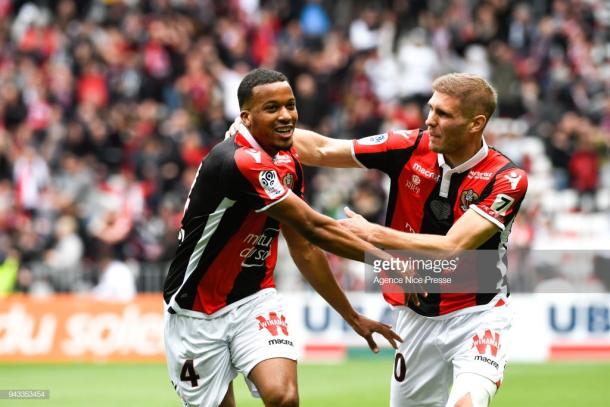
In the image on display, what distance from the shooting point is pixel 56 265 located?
59.4 ft

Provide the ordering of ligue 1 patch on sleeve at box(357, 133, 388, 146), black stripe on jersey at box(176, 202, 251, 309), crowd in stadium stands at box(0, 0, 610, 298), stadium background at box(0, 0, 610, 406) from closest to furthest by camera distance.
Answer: black stripe on jersey at box(176, 202, 251, 309), ligue 1 patch on sleeve at box(357, 133, 388, 146), stadium background at box(0, 0, 610, 406), crowd in stadium stands at box(0, 0, 610, 298)

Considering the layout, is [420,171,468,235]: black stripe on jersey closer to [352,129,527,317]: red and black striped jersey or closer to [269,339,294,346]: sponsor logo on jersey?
[352,129,527,317]: red and black striped jersey

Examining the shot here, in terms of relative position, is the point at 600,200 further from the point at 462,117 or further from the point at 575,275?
the point at 462,117

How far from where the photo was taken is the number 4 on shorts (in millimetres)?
7480

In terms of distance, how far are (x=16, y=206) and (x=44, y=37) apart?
4.40 metres

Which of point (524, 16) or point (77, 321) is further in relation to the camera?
point (524, 16)

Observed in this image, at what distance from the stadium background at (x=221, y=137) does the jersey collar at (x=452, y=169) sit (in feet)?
19.5

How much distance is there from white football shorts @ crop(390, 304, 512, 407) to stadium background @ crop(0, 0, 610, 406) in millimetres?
5369

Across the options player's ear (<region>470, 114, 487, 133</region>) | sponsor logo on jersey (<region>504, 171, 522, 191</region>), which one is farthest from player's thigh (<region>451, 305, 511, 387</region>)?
player's ear (<region>470, 114, 487, 133</region>)

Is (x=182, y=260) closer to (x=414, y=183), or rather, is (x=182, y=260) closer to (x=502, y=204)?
(x=414, y=183)

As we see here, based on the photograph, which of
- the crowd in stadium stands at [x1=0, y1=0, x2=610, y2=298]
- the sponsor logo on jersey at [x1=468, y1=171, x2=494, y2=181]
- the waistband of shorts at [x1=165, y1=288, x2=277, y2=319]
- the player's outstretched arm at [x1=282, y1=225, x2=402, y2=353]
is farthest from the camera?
the crowd in stadium stands at [x1=0, y1=0, x2=610, y2=298]

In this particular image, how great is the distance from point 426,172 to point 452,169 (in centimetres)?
19

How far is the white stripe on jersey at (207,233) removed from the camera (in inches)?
289

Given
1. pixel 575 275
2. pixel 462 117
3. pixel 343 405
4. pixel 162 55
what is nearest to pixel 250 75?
pixel 462 117
